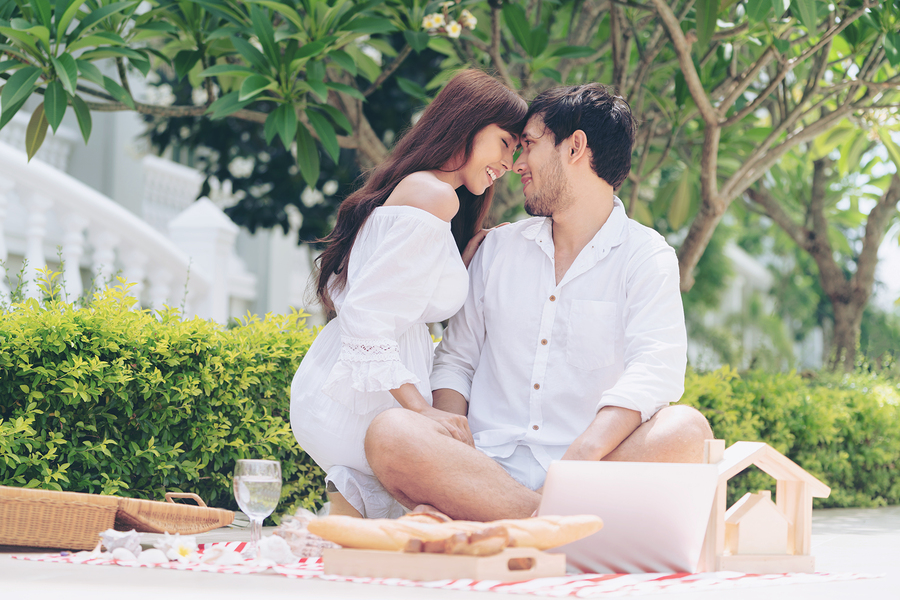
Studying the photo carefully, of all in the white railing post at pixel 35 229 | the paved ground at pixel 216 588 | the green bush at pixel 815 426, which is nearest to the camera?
the paved ground at pixel 216 588

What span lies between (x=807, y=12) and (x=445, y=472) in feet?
8.13

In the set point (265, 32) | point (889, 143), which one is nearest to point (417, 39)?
point (265, 32)

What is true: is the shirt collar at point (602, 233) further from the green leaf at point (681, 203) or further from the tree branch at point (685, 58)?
the green leaf at point (681, 203)

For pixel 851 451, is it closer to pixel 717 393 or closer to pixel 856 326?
pixel 717 393

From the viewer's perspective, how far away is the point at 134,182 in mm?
7832

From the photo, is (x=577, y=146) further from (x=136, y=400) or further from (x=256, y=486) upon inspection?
(x=136, y=400)

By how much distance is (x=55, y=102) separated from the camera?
11.7ft

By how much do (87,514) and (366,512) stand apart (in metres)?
0.72

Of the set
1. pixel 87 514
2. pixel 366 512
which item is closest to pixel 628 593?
pixel 366 512

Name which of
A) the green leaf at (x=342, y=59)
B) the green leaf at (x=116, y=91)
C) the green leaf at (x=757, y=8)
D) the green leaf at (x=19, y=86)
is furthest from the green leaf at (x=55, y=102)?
the green leaf at (x=757, y=8)

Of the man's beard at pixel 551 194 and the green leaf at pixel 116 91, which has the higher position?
the green leaf at pixel 116 91

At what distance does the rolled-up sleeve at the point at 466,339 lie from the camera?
113 inches

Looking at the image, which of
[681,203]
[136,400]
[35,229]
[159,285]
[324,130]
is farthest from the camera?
[681,203]

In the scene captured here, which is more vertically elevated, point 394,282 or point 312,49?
point 312,49
